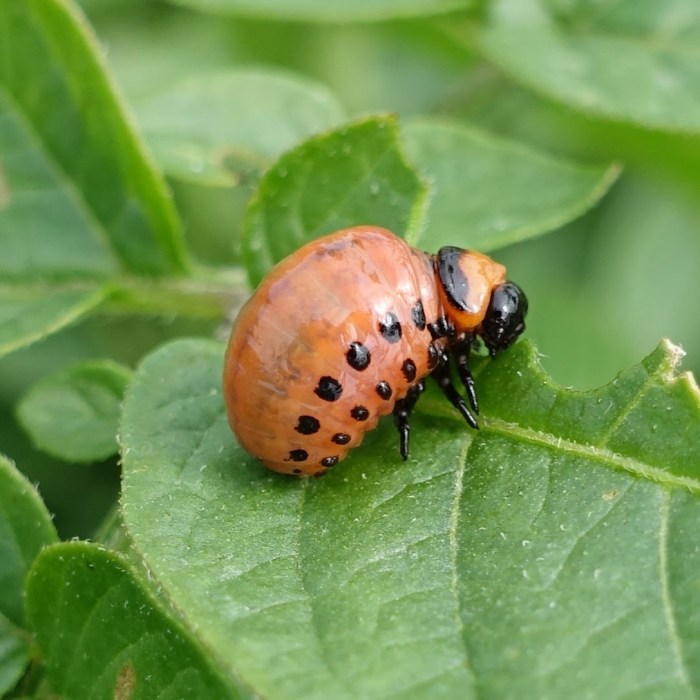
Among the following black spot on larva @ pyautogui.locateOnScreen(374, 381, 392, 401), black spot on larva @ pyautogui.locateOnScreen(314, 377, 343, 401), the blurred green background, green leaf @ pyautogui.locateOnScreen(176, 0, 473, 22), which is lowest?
the blurred green background

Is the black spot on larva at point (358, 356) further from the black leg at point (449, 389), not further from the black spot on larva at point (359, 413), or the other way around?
the black leg at point (449, 389)

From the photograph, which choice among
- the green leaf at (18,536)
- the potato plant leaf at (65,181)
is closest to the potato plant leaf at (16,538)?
the green leaf at (18,536)

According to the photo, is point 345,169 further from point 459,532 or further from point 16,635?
point 16,635

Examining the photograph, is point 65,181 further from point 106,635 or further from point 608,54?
point 608,54

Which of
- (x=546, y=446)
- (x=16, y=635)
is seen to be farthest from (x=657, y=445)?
(x=16, y=635)

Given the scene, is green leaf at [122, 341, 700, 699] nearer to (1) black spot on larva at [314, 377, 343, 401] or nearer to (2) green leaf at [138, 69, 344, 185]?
(1) black spot on larva at [314, 377, 343, 401]

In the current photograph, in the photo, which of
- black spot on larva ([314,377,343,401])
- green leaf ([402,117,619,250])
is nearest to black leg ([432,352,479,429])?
black spot on larva ([314,377,343,401])
